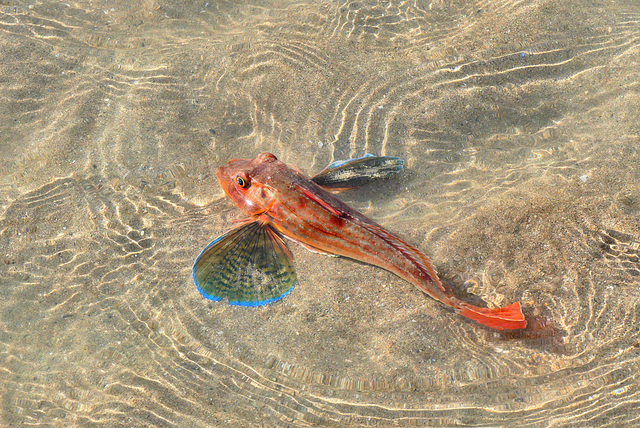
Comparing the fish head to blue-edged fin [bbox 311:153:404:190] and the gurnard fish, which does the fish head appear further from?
blue-edged fin [bbox 311:153:404:190]

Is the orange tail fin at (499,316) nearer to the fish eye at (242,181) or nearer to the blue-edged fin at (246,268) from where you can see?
the blue-edged fin at (246,268)

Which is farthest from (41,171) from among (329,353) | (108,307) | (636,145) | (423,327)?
(636,145)

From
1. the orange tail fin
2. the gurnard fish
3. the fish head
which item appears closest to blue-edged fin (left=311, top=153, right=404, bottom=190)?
the gurnard fish

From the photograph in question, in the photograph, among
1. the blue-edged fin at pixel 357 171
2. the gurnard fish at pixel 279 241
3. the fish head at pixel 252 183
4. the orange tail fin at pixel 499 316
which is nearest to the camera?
the orange tail fin at pixel 499 316

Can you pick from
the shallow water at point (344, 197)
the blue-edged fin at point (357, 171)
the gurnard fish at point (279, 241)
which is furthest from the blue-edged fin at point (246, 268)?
the blue-edged fin at point (357, 171)

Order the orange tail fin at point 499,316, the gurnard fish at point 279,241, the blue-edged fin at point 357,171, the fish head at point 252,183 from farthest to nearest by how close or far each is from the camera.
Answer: the blue-edged fin at point 357,171 → the fish head at point 252,183 → the gurnard fish at point 279,241 → the orange tail fin at point 499,316

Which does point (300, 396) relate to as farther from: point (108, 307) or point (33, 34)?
point (33, 34)

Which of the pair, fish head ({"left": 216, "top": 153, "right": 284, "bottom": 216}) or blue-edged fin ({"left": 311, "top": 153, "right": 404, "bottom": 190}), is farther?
blue-edged fin ({"left": 311, "top": 153, "right": 404, "bottom": 190})
